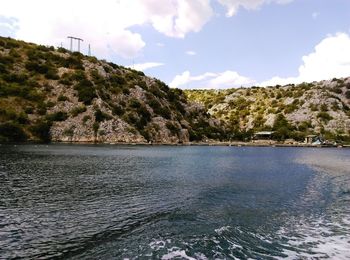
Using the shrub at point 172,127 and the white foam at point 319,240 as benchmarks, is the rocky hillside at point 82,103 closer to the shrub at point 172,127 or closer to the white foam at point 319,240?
the shrub at point 172,127

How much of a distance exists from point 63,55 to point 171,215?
164777 millimetres

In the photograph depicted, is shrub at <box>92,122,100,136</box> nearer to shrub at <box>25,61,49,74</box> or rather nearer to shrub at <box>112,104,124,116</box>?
shrub at <box>112,104,124,116</box>

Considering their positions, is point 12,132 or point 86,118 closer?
point 12,132

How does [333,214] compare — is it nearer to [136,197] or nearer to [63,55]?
[136,197]

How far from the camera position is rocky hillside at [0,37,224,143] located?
13062cm

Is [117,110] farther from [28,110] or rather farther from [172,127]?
[28,110]

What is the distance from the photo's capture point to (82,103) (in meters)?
144

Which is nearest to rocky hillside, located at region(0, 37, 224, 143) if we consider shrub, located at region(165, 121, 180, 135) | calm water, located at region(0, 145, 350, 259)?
shrub, located at region(165, 121, 180, 135)

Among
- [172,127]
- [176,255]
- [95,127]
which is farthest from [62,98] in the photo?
[176,255]

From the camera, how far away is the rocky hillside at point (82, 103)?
429 ft

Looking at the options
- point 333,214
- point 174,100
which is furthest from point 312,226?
point 174,100

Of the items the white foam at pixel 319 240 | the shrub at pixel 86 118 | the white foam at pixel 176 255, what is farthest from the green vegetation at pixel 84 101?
the white foam at pixel 319 240

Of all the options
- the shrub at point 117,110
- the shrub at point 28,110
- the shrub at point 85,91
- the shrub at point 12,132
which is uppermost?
the shrub at point 85,91

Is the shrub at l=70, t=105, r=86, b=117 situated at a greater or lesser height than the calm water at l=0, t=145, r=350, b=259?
greater
